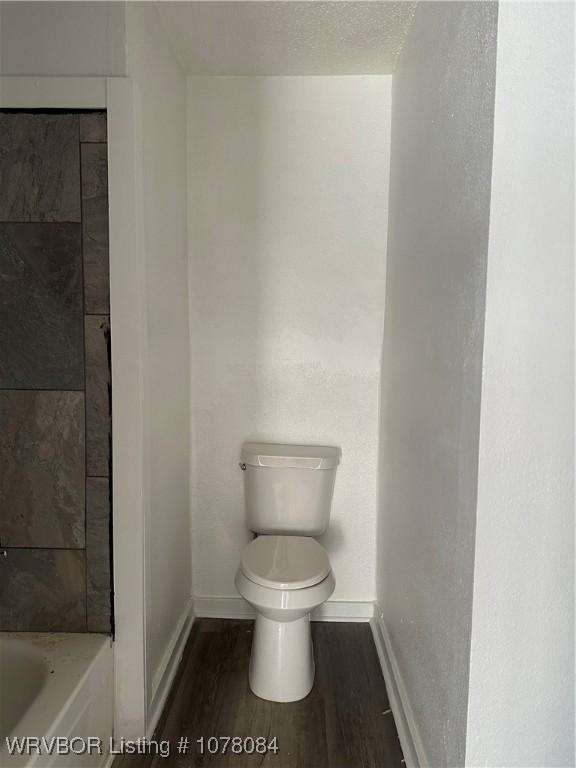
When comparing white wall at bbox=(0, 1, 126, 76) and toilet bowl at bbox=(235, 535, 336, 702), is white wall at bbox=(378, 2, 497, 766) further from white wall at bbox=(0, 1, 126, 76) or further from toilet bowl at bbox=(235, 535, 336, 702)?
white wall at bbox=(0, 1, 126, 76)

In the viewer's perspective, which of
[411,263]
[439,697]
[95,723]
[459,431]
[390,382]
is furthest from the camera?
[390,382]

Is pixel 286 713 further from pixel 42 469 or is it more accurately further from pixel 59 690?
pixel 42 469

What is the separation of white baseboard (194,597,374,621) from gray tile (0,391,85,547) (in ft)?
3.19

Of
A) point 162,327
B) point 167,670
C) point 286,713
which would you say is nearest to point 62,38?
point 162,327

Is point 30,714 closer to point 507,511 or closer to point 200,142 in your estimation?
point 507,511

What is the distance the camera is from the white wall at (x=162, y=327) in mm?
1838

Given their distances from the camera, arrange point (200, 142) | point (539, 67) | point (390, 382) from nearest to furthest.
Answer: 1. point (539, 67)
2. point (390, 382)
3. point (200, 142)

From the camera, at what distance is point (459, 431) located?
1.33 meters

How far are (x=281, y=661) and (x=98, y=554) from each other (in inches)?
29.1

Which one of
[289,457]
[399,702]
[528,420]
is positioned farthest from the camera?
[289,457]

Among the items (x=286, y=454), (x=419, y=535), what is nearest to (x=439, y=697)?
(x=419, y=535)

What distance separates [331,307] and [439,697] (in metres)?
1.53

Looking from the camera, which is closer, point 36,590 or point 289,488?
point 36,590

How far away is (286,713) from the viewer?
2.01m
